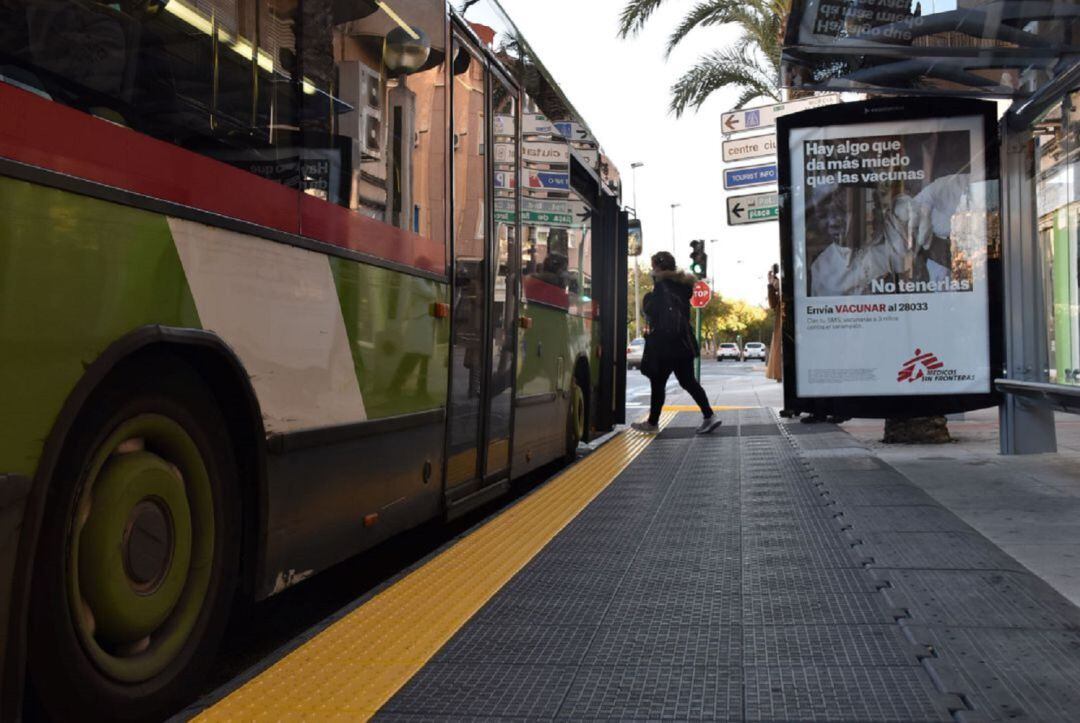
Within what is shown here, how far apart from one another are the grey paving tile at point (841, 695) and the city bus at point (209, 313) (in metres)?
1.61

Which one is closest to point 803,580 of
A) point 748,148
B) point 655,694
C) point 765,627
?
point 765,627

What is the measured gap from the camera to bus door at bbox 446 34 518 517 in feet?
19.1

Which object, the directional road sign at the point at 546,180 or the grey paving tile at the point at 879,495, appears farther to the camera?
the directional road sign at the point at 546,180

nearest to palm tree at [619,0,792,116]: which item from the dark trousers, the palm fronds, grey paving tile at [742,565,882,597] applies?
the palm fronds

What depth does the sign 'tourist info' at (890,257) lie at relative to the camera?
338 inches

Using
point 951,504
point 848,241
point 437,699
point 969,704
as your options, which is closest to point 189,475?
point 437,699

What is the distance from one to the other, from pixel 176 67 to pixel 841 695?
2559 millimetres

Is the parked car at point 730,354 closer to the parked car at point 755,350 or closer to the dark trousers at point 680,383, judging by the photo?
the parked car at point 755,350

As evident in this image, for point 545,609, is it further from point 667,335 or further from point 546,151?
point 667,335

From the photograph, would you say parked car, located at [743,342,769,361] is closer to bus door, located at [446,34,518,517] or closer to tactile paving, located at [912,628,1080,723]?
bus door, located at [446,34,518,517]

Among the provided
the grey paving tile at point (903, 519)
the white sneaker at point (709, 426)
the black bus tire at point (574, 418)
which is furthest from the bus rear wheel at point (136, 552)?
the white sneaker at point (709, 426)

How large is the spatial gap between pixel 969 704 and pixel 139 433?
7.55ft

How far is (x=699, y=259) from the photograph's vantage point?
23844mm

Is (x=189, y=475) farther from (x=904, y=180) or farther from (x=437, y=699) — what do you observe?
(x=904, y=180)
